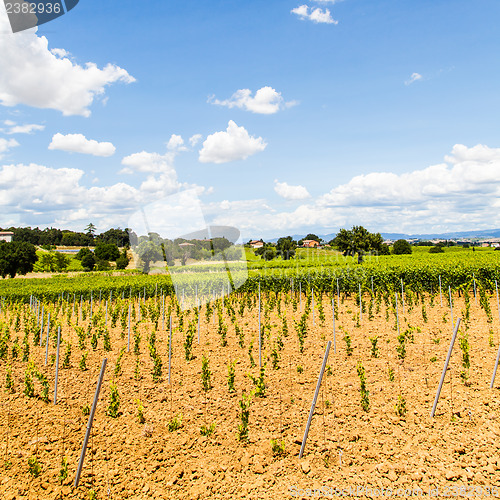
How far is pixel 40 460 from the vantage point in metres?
5.09

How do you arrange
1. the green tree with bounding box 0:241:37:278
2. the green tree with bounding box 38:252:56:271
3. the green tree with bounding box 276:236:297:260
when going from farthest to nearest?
1. the green tree with bounding box 38:252:56:271
2. the green tree with bounding box 276:236:297:260
3. the green tree with bounding box 0:241:37:278

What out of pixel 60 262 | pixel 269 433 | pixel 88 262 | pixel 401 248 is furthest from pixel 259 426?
pixel 60 262

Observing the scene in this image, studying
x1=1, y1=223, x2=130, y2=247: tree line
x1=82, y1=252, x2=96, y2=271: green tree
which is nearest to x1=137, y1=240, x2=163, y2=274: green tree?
x1=82, y1=252, x2=96, y2=271: green tree

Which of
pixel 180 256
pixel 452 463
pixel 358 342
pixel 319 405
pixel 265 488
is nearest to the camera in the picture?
pixel 265 488

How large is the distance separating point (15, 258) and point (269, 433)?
58.2m

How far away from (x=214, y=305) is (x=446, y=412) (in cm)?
1170

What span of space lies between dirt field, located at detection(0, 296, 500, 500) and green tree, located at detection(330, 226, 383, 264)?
165 ft

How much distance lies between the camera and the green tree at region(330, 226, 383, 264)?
5741cm

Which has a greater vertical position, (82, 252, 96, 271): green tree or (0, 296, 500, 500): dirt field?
(82, 252, 96, 271): green tree

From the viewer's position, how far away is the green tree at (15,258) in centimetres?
5191

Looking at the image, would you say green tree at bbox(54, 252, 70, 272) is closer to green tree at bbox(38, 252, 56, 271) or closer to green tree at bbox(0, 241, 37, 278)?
green tree at bbox(38, 252, 56, 271)

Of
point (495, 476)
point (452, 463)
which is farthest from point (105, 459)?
point (495, 476)

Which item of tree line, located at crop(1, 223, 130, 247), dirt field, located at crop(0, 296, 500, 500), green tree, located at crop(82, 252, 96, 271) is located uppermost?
tree line, located at crop(1, 223, 130, 247)

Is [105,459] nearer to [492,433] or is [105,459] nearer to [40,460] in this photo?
[40,460]
